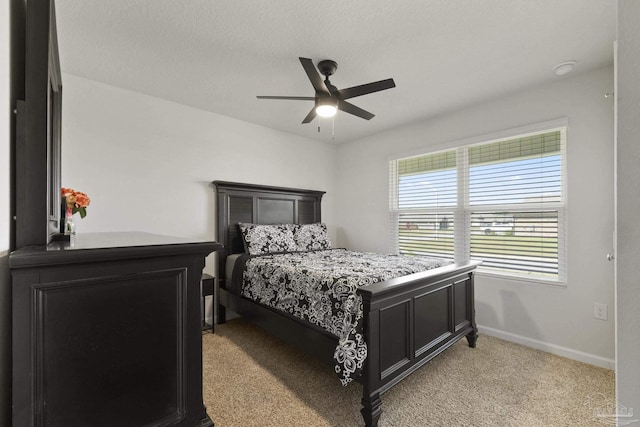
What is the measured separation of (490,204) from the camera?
10.2 ft

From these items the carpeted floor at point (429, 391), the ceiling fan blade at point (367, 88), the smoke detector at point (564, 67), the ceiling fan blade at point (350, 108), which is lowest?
the carpeted floor at point (429, 391)

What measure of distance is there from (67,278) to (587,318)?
3.53 metres

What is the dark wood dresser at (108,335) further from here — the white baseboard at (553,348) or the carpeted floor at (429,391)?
the white baseboard at (553,348)

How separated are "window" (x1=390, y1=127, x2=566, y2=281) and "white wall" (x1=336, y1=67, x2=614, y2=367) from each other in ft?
0.39

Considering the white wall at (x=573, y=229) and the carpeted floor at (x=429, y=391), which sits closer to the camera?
the carpeted floor at (x=429, y=391)

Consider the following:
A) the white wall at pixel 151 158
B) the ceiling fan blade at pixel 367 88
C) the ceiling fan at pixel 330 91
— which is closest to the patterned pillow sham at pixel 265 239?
the white wall at pixel 151 158

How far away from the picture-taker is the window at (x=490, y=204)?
2.72m

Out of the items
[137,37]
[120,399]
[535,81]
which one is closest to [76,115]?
[137,37]

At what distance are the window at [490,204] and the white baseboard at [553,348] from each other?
0.61 meters

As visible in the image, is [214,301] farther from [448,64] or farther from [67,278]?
[448,64]

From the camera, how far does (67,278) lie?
2.69 ft

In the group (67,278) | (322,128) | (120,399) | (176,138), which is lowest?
(120,399)

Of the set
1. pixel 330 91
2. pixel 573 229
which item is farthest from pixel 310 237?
pixel 573 229
